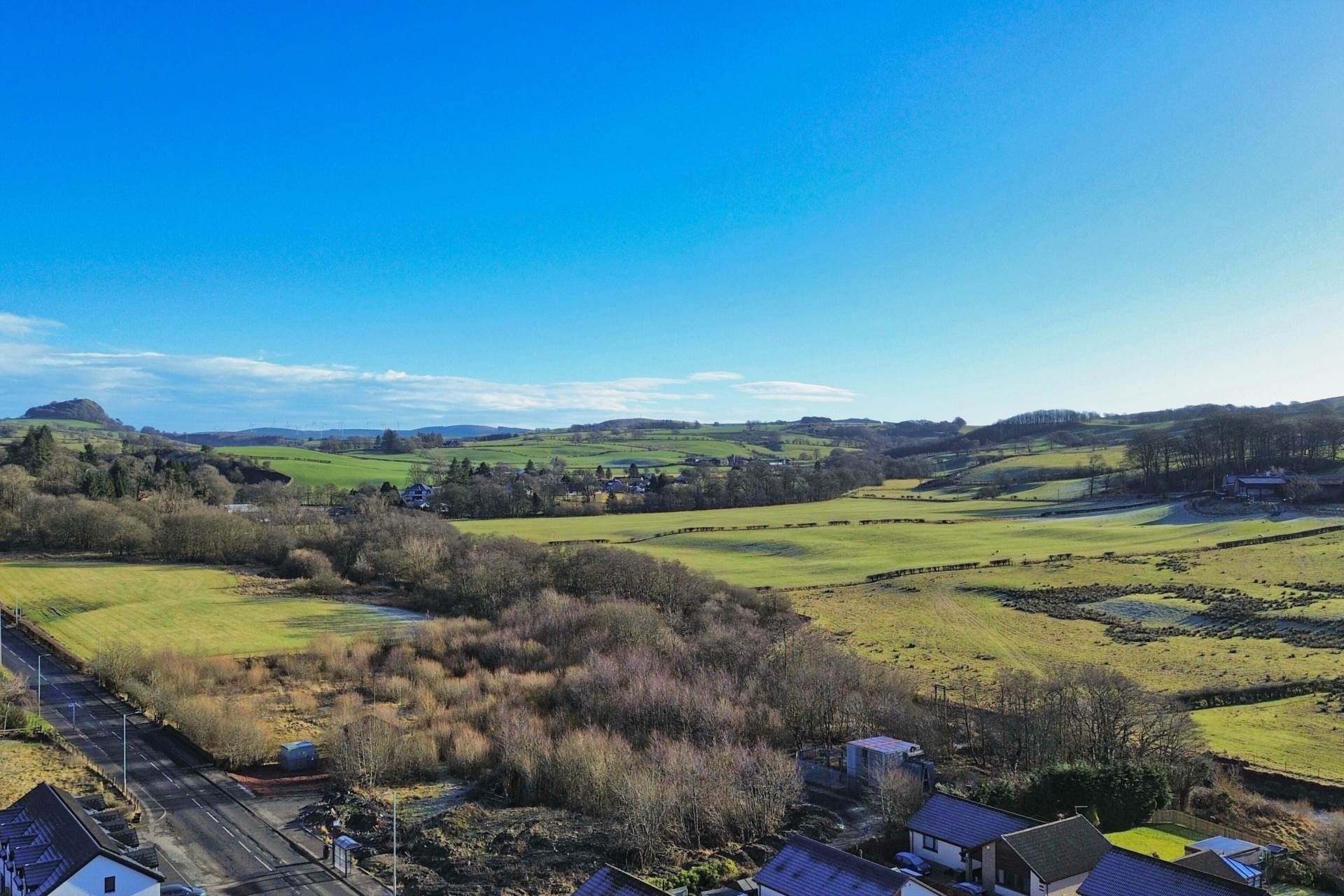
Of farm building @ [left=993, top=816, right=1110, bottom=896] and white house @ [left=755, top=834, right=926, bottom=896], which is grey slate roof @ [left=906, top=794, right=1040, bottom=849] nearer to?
farm building @ [left=993, top=816, right=1110, bottom=896]

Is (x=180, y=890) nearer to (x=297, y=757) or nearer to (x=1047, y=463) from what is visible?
(x=297, y=757)

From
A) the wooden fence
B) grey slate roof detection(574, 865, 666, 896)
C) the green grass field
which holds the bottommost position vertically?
the green grass field

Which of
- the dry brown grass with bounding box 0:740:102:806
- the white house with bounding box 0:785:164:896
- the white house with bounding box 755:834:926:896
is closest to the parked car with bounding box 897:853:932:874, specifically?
the white house with bounding box 755:834:926:896

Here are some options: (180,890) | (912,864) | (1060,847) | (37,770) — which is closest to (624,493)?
(37,770)

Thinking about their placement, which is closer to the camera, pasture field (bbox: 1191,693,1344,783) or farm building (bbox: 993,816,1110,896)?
farm building (bbox: 993,816,1110,896)

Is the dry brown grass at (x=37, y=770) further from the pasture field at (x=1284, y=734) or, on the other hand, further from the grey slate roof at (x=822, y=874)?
the pasture field at (x=1284, y=734)

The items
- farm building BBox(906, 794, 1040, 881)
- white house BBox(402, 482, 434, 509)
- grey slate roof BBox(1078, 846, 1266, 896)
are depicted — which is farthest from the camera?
white house BBox(402, 482, 434, 509)

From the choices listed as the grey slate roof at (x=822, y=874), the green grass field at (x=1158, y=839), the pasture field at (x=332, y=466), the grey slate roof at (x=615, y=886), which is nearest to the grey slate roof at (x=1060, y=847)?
the green grass field at (x=1158, y=839)
